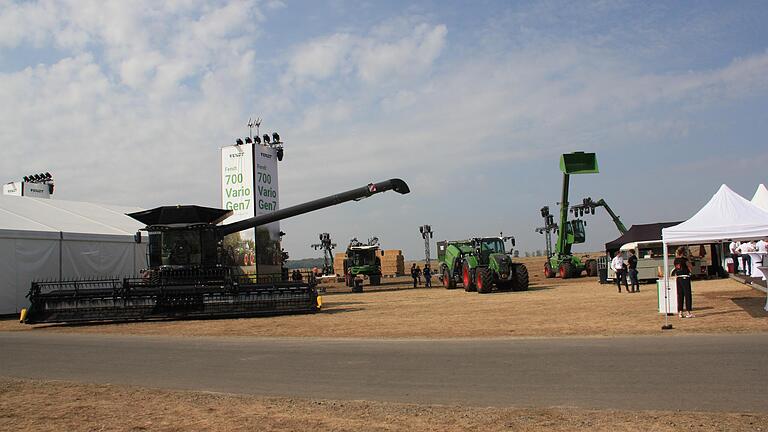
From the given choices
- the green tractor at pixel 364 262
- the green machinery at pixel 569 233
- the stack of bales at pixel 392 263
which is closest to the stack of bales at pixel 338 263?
the stack of bales at pixel 392 263

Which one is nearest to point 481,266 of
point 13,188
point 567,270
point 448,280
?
point 448,280

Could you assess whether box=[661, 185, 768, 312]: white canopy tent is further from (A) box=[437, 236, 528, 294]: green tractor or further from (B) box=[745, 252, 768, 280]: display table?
(A) box=[437, 236, 528, 294]: green tractor

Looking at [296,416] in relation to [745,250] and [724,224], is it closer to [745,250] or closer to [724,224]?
[724,224]

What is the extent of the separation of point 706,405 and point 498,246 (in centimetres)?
2199

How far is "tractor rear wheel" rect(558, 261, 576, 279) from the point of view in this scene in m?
38.0

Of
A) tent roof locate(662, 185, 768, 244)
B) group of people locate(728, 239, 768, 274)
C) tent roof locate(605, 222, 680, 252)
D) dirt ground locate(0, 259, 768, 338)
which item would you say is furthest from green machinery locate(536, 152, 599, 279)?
tent roof locate(662, 185, 768, 244)

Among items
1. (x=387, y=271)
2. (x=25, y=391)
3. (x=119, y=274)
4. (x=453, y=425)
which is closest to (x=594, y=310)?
(x=453, y=425)

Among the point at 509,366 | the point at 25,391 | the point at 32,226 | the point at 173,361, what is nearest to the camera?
the point at 25,391

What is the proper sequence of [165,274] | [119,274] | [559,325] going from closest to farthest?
[559,325]
[165,274]
[119,274]

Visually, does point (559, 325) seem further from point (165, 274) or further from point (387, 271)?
point (387, 271)

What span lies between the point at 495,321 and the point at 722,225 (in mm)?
5361

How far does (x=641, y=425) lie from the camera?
551 centimetres

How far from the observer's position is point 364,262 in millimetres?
42844

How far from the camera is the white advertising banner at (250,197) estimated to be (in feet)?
100
